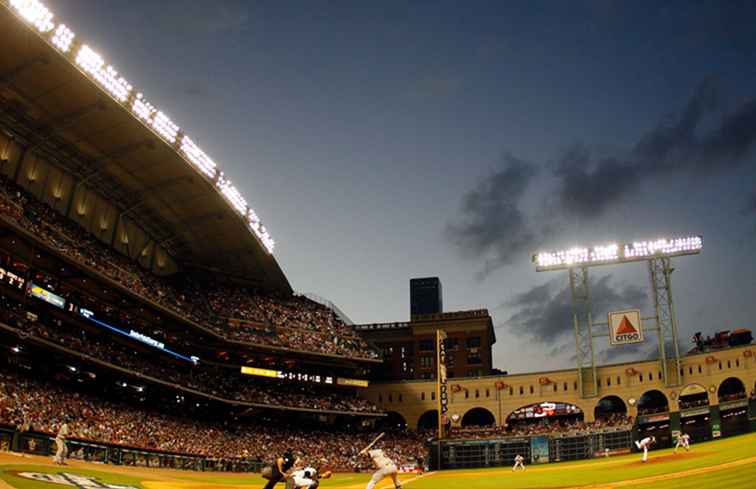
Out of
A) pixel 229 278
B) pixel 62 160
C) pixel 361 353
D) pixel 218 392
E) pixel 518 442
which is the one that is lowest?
pixel 518 442

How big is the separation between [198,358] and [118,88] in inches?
1354

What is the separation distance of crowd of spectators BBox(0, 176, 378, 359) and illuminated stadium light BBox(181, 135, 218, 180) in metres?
11.7

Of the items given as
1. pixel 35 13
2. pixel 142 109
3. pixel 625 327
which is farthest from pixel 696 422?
pixel 35 13

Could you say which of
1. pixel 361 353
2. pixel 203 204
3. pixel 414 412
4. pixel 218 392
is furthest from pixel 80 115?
pixel 414 412

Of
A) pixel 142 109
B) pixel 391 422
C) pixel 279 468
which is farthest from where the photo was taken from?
pixel 391 422

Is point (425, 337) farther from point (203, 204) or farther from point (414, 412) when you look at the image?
point (203, 204)

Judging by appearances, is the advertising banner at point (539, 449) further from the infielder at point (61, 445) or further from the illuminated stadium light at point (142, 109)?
the illuminated stadium light at point (142, 109)

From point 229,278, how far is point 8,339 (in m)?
35.6

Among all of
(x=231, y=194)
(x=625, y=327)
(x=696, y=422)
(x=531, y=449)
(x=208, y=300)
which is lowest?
(x=531, y=449)

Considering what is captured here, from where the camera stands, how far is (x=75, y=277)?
52344 millimetres

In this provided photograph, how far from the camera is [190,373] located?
69438 millimetres

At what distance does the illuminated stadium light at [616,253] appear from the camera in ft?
220

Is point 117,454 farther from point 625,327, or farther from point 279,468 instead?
point 625,327

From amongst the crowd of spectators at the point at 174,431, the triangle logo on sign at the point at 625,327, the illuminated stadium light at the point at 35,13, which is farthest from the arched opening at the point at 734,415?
the illuminated stadium light at the point at 35,13
